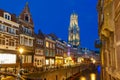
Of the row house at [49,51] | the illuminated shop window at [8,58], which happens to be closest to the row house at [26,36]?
the illuminated shop window at [8,58]

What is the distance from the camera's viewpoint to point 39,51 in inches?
3004

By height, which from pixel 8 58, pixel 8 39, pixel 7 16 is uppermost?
pixel 7 16

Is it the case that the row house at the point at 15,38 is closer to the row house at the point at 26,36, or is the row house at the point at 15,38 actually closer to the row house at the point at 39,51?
the row house at the point at 26,36

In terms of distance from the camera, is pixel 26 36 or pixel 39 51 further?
pixel 39 51

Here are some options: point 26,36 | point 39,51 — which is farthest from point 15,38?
point 39,51

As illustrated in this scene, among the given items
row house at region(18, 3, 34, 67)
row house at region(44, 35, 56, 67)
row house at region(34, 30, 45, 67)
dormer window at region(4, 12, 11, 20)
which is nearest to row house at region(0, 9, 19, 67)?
dormer window at region(4, 12, 11, 20)

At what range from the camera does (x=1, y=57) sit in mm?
50156

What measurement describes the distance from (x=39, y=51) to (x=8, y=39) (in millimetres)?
24087

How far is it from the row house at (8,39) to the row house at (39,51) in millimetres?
15743

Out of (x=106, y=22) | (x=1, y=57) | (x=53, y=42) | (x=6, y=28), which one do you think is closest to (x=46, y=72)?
(x=1, y=57)

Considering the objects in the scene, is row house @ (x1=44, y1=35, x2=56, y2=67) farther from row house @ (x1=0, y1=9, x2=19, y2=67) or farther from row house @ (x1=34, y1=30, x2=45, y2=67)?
row house @ (x1=0, y1=9, x2=19, y2=67)

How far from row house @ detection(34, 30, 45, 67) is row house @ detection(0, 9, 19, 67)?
15.7 meters

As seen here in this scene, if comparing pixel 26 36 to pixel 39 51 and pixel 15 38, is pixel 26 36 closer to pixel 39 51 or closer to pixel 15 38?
pixel 15 38

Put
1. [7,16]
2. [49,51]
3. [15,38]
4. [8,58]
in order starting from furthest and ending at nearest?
[49,51] < [15,38] < [7,16] < [8,58]
